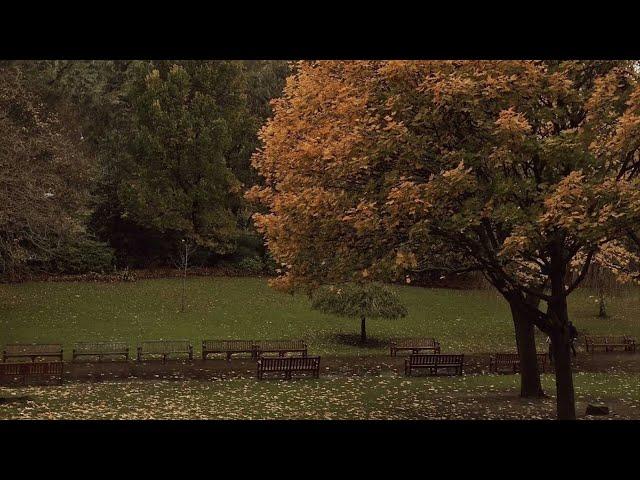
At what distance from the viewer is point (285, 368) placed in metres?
20.2

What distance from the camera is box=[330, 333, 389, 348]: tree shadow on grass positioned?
2805 cm

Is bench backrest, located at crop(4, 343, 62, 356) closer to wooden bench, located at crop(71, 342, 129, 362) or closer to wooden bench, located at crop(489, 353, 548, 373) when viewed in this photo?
wooden bench, located at crop(71, 342, 129, 362)

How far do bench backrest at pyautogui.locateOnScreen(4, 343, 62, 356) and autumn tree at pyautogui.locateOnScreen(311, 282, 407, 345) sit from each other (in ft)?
30.5

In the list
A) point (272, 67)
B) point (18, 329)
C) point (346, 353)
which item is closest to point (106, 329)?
point (18, 329)

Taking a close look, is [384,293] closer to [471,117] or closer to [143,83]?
[471,117]

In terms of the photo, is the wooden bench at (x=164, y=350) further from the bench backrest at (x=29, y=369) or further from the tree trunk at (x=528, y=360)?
the tree trunk at (x=528, y=360)

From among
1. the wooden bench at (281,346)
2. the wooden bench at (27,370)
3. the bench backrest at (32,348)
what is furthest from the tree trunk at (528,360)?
the bench backrest at (32,348)

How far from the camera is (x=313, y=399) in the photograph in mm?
17203

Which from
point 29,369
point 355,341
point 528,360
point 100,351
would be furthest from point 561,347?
point 100,351

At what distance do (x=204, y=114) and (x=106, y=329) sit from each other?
55.8 feet

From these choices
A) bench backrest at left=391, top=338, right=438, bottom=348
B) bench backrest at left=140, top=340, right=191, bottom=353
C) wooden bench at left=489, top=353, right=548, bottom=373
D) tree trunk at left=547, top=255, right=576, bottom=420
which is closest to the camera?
tree trunk at left=547, top=255, right=576, bottom=420

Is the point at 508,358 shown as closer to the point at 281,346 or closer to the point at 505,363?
the point at 505,363

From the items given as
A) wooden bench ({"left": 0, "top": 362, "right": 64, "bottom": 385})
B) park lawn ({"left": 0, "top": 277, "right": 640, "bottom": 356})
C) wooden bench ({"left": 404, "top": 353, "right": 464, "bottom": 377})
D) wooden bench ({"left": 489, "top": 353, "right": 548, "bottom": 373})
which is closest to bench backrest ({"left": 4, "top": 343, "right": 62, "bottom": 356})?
park lawn ({"left": 0, "top": 277, "right": 640, "bottom": 356})

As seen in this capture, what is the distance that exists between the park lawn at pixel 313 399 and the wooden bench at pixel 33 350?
3.21m
